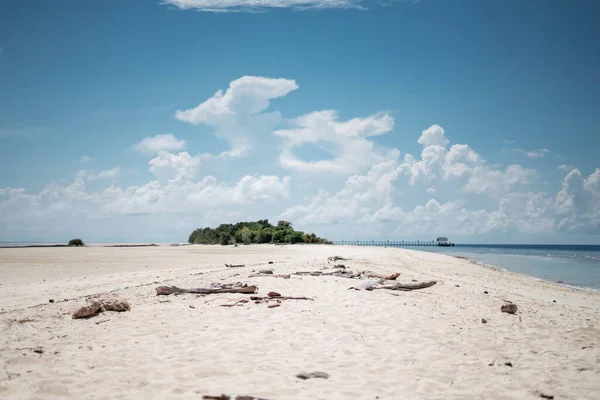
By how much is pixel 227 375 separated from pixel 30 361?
10.9ft

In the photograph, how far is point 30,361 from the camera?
261 inches

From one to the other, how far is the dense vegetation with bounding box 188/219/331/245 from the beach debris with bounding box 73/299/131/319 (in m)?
70.8

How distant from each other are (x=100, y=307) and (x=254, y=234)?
3149 inches

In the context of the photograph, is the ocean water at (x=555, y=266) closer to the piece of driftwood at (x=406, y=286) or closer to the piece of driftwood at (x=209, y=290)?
the piece of driftwood at (x=406, y=286)

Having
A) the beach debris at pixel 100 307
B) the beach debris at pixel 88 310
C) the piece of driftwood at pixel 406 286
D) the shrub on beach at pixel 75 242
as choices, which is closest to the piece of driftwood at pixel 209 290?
the beach debris at pixel 100 307

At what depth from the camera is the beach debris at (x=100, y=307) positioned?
959cm

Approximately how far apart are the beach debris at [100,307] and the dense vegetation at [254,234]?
232ft

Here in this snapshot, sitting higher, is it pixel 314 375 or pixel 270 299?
pixel 270 299

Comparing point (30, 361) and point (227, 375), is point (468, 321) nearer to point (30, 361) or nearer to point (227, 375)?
point (227, 375)

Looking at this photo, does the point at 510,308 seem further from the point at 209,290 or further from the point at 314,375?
the point at 209,290

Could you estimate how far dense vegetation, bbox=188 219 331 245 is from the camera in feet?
289

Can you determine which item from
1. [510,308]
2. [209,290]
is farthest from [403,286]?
[209,290]

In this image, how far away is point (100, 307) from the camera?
32.7 feet

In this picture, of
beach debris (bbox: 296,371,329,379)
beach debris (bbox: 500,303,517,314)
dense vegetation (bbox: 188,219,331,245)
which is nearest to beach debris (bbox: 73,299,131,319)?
beach debris (bbox: 296,371,329,379)
